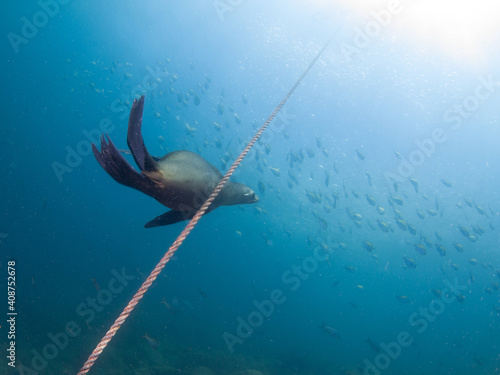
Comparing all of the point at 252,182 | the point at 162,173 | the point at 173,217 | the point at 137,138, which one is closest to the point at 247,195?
the point at 173,217

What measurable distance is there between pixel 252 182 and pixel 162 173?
32050 mm

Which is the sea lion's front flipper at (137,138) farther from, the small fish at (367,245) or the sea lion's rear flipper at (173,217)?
the small fish at (367,245)

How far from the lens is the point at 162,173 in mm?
2879

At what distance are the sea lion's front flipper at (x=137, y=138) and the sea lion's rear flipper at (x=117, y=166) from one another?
101 mm

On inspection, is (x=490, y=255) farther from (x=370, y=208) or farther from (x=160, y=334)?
(x=160, y=334)

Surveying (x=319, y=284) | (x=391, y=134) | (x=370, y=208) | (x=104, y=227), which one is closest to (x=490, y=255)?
(x=370, y=208)

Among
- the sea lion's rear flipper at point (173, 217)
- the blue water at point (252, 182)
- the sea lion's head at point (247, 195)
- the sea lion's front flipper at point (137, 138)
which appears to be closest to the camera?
the sea lion's front flipper at point (137, 138)

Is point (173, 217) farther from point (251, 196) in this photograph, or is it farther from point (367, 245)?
point (367, 245)

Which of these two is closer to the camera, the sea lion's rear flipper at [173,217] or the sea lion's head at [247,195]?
the sea lion's rear flipper at [173,217]

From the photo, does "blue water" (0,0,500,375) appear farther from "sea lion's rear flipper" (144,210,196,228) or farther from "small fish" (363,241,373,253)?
"sea lion's rear flipper" (144,210,196,228)

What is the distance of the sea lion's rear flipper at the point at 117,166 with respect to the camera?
2.38m

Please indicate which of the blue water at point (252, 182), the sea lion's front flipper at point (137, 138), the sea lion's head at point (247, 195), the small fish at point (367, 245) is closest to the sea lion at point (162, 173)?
the sea lion's front flipper at point (137, 138)

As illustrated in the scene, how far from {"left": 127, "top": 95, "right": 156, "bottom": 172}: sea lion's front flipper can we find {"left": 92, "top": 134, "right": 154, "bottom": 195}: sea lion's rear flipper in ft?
0.33

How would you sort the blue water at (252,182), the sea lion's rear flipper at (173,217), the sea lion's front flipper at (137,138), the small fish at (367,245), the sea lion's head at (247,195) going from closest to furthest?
the sea lion's front flipper at (137,138) < the sea lion's rear flipper at (173,217) < the sea lion's head at (247,195) < the small fish at (367,245) < the blue water at (252,182)
